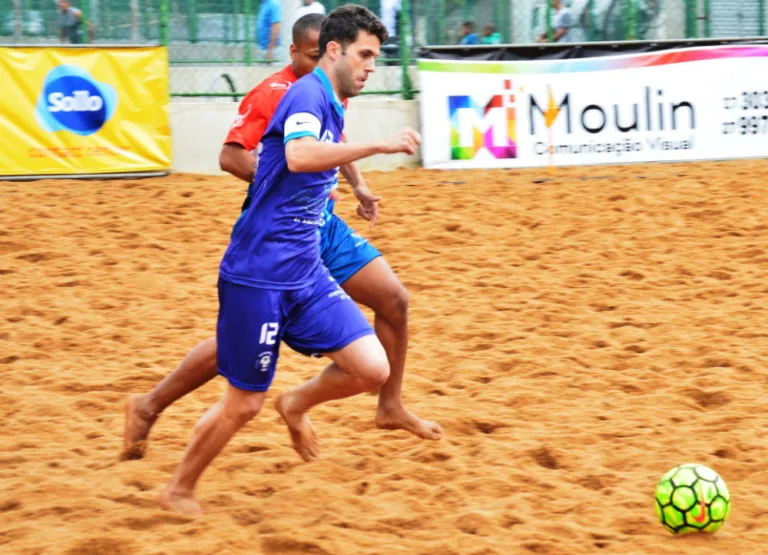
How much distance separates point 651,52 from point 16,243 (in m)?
7.72

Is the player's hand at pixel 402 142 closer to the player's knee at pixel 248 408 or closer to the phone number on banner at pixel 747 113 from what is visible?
the player's knee at pixel 248 408

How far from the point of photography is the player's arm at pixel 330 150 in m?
3.89

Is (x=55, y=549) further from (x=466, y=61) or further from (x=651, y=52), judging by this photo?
(x=651, y=52)

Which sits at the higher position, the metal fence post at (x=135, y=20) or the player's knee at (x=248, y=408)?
the metal fence post at (x=135, y=20)

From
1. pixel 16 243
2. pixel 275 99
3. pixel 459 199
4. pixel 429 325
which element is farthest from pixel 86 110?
pixel 275 99

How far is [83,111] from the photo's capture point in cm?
1140

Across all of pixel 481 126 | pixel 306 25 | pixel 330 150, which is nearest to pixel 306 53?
pixel 306 25

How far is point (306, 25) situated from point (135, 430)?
2.12 meters

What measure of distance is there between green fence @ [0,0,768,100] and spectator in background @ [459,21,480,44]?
0.02m

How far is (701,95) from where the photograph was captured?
509 inches

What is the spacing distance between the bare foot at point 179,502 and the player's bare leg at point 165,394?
68 centimetres

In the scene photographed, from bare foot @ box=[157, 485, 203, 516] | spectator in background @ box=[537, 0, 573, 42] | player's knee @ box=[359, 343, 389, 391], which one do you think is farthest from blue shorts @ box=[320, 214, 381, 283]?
spectator in background @ box=[537, 0, 573, 42]

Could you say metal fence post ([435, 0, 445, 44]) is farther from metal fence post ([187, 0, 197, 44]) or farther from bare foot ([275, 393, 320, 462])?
bare foot ([275, 393, 320, 462])

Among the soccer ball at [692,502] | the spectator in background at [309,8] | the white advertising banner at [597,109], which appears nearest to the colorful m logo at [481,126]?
the white advertising banner at [597,109]
